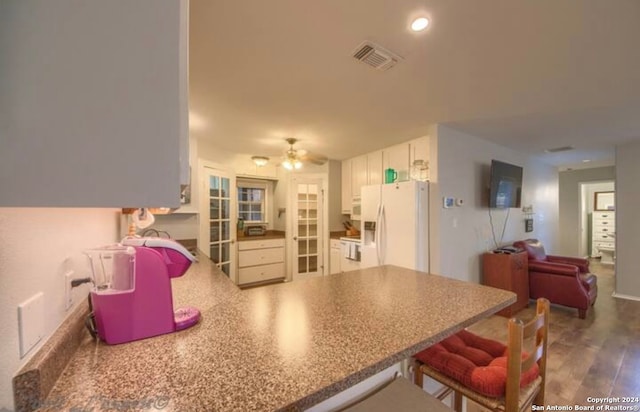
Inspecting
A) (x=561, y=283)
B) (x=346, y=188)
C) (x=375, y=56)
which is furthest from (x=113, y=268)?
(x=561, y=283)

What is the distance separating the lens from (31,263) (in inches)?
24.2

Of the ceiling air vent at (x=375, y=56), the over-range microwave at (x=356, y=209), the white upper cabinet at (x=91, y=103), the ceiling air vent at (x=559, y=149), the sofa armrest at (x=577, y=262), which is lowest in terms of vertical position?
the sofa armrest at (x=577, y=262)

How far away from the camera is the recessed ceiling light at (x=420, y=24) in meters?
1.38

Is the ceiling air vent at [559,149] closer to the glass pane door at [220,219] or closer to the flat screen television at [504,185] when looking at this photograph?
the flat screen television at [504,185]

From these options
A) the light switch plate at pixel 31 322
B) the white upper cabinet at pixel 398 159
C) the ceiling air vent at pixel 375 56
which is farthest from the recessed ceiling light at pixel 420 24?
the white upper cabinet at pixel 398 159

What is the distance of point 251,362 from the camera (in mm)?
721

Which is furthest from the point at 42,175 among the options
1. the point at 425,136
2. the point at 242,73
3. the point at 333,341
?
the point at 425,136

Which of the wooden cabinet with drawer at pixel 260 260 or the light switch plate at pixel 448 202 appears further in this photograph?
the wooden cabinet with drawer at pixel 260 260

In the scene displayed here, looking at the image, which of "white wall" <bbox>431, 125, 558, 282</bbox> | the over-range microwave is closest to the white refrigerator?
"white wall" <bbox>431, 125, 558, 282</bbox>

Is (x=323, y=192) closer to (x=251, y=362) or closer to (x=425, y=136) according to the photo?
(x=425, y=136)

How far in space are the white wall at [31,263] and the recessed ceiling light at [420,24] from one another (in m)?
1.78

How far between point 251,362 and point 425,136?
3440mm

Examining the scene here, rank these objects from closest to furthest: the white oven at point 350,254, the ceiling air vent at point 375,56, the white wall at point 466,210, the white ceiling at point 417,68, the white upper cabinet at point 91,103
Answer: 1. the white upper cabinet at point 91,103
2. the white ceiling at point 417,68
3. the ceiling air vent at point 375,56
4. the white wall at point 466,210
5. the white oven at point 350,254

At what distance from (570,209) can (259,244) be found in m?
7.74
